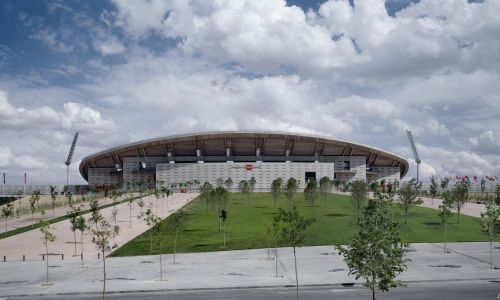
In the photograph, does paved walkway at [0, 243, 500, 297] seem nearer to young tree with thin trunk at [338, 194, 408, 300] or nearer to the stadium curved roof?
young tree with thin trunk at [338, 194, 408, 300]

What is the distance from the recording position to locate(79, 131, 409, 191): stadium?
514ft

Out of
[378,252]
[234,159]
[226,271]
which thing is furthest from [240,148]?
[378,252]

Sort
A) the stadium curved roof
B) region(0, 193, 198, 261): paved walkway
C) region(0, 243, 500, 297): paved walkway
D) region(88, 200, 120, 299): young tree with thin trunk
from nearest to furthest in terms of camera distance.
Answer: region(88, 200, 120, 299): young tree with thin trunk
region(0, 243, 500, 297): paved walkway
region(0, 193, 198, 261): paved walkway
the stadium curved roof

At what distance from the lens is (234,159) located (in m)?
165

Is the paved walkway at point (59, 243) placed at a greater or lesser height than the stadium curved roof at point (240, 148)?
lesser

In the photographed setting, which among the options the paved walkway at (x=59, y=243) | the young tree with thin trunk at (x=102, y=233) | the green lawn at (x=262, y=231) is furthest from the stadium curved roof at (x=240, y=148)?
the young tree with thin trunk at (x=102, y=233)

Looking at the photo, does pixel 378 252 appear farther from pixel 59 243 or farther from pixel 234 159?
pixel 234 159

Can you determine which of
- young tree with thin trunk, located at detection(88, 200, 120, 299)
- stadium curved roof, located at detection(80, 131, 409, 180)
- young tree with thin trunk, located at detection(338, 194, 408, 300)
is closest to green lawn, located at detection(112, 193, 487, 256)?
young tree with thin trunk, located at detection(88, 200, 120, 299)

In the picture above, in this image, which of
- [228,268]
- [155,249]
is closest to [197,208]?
[155,249]

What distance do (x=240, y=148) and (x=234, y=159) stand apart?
5.02m

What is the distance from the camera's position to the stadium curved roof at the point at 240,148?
15600cm

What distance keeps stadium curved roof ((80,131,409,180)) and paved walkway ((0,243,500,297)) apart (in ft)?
360

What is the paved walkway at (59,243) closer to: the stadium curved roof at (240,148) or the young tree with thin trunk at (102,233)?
the young tree with thin trunk at (102,233)

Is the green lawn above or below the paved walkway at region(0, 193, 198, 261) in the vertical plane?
above
